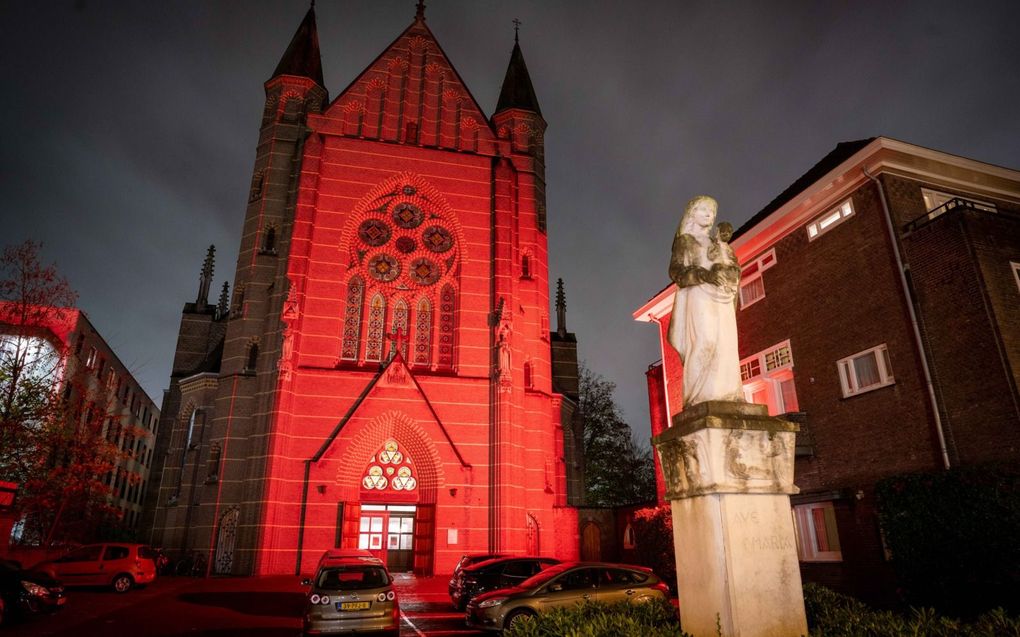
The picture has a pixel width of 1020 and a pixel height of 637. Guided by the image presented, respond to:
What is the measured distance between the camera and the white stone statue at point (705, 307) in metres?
6.22

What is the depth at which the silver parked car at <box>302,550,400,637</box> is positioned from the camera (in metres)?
9.87

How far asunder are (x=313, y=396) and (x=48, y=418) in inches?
344

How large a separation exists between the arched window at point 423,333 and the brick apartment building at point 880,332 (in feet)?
42.5

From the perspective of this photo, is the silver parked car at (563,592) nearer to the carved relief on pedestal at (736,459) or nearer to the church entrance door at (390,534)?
the carved relief on pedestal at (736,459)

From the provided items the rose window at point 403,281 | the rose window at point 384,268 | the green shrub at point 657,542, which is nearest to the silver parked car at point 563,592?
the green shrub at point 657,542

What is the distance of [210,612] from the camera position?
13844 millimetres

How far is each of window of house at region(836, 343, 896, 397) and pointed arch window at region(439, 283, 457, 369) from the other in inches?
589

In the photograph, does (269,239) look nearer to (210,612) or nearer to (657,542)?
(210,612)

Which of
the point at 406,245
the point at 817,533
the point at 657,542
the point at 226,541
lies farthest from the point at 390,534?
the point at 817,533

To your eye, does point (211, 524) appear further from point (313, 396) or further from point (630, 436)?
point (630, 436)

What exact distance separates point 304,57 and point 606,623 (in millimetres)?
30908

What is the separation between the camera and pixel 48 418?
2089 cm

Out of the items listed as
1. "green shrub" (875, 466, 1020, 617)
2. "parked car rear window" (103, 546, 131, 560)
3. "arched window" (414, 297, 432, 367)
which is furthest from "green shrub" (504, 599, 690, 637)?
"arched window" (414, 297, 432, 367)

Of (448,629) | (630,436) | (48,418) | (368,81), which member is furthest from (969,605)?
(630,436)
